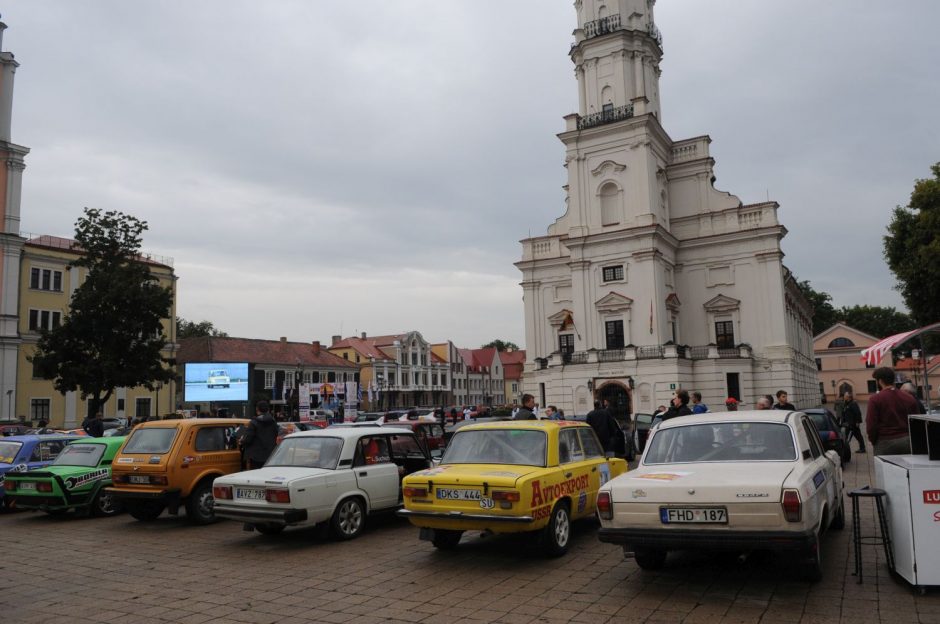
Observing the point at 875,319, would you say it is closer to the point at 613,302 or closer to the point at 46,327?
the point at 613,302

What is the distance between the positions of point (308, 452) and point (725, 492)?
6.05 metres

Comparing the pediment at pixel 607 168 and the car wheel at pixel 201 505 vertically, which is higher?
the pediment at pixel 607 168

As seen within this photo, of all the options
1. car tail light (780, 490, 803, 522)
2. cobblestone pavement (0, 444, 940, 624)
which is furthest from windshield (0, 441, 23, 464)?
car tail light (780, 490, 803, 522)

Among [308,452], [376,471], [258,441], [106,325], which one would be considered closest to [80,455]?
[258,441]

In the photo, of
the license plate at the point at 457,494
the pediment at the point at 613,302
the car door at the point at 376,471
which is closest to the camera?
the license plate at the point at 457,494

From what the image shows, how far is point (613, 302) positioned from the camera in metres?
43.8

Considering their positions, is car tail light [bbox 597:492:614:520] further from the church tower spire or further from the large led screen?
the church tower spire

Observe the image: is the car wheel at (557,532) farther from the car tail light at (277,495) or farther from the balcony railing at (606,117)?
the balcony railing at (606,117)

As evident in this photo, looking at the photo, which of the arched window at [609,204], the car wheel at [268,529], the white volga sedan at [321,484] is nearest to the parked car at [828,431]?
the white volga sedan at [321,484]

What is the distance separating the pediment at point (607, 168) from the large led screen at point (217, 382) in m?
25.5

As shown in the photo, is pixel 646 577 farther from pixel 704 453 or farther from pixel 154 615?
pixel 154 615

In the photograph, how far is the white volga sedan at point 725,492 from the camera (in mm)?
5910

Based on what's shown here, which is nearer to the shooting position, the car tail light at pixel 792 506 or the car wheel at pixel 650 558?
the car tail light at pixel 792 506

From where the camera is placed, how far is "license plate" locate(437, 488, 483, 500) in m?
7.65
